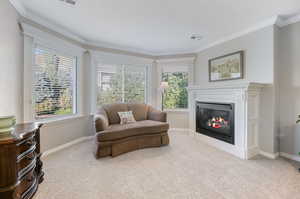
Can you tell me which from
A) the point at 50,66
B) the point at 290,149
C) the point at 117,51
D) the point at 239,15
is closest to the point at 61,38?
the point at 50,66

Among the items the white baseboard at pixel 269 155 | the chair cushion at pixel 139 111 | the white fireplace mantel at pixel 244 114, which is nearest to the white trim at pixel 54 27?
the chair cushion at pixel 139 111

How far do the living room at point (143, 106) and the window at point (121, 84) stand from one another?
0.06m

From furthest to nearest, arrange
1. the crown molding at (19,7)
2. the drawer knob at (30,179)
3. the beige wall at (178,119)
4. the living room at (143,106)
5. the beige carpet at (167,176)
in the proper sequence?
the beige wall at (178,119), the crown molding at (19,7), the living room at (143,106), the beige carpet at (167,176), the drawer knob at (30,179)

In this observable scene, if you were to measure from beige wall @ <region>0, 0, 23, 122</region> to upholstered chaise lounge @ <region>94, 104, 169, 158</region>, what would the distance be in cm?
123

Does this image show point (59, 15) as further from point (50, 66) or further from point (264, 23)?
point (264, 23)

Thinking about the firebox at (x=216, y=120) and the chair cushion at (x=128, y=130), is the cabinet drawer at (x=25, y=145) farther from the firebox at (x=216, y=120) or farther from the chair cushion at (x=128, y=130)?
the firebox at (x=216, y=120)

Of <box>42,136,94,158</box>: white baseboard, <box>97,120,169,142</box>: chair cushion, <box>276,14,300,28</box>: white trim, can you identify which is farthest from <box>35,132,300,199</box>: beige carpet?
<box>276,14,300,28</box>: white trim

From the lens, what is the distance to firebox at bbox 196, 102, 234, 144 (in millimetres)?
3026

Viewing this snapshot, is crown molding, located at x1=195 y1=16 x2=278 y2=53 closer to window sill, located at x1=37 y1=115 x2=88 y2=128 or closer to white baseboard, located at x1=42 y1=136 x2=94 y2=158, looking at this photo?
window sill, located at x1=37 y1=115 x2=88 y2=128

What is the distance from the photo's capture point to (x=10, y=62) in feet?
6.99

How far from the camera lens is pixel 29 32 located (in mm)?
2479

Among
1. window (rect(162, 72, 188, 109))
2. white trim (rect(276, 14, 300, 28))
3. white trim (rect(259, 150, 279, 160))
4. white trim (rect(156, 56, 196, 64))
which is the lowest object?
white trim (rect(259, 150, 279, 160))

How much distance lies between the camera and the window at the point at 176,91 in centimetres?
470

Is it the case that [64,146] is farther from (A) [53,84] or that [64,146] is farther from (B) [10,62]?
(B) [10,62]
